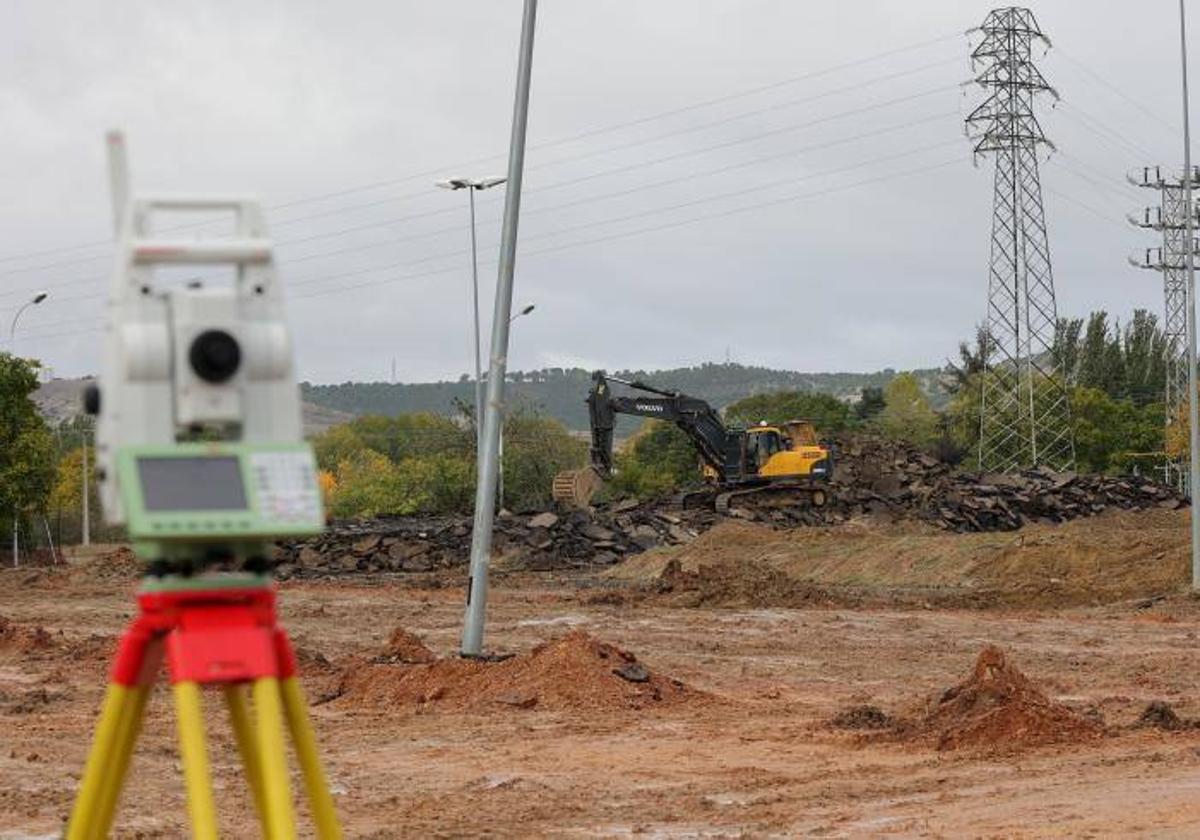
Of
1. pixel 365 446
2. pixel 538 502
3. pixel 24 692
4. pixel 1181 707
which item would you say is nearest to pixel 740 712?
pixel 1181 707

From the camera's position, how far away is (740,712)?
16.7 meters

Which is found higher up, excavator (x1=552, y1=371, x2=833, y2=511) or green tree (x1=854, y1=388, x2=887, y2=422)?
green tree (x1=854, y1=388, x2=887, y2=422)

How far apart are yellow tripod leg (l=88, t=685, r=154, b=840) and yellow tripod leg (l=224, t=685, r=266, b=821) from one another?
0.73ft

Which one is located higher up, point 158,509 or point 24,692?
point 158,509

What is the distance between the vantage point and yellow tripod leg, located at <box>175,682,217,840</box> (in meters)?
4.34

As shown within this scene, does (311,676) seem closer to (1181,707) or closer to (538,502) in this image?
(1181,707)

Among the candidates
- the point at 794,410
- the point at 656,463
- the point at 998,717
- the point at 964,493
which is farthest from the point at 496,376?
the point at 794,410

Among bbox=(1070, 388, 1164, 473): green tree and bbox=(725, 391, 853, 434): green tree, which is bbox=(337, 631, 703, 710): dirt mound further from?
bbox=(725, 391, 853, 434): green tree

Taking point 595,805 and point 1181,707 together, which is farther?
point 1181,707

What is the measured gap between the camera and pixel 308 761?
15.6 feet

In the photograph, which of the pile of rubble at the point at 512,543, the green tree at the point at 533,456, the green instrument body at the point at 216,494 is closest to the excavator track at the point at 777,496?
the pile of rubble at the point at 512,543

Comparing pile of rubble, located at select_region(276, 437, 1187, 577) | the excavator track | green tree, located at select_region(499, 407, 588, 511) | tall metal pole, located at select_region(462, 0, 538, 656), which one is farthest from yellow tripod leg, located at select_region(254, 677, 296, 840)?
green tree, located at select_region(499, 407, 588, 511)

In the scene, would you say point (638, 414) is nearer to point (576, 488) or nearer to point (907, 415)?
point (576, 488)

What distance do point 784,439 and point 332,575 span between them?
14.9 metres
